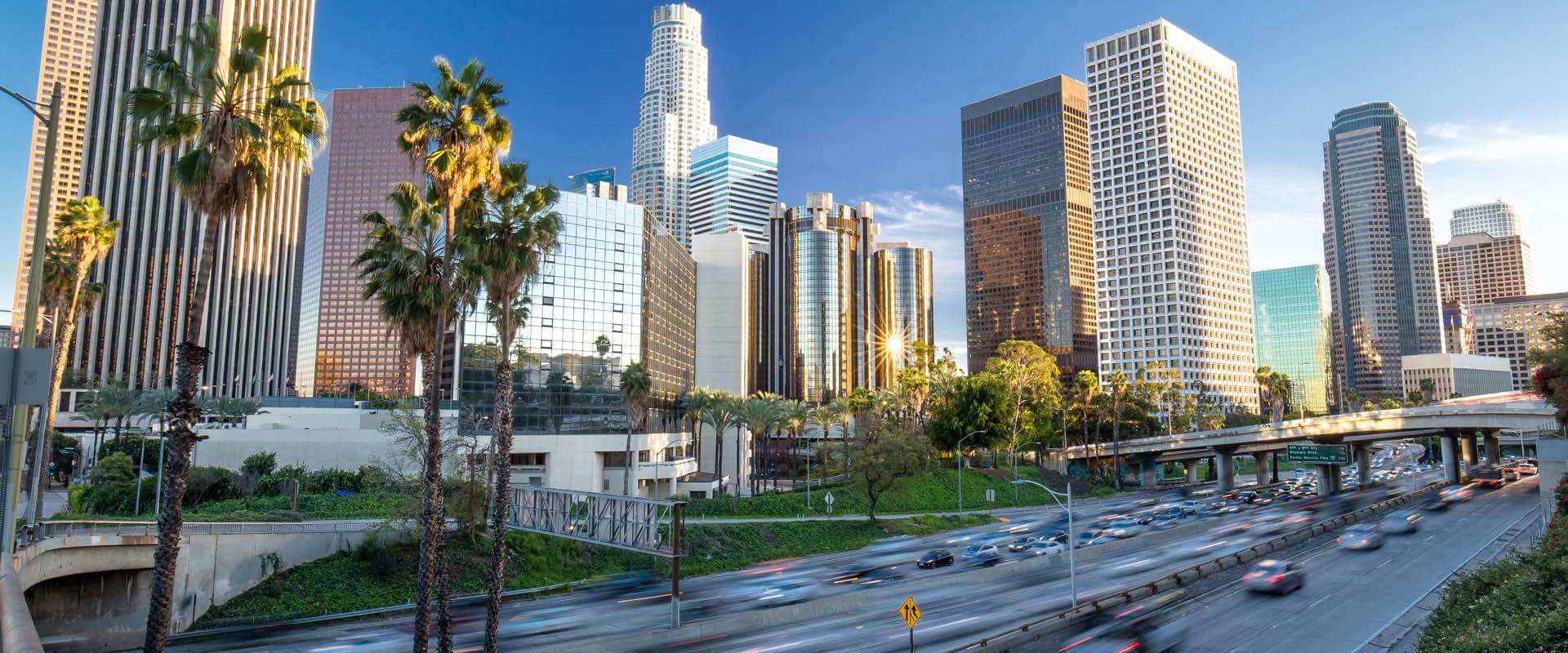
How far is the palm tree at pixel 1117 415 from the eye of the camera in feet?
348

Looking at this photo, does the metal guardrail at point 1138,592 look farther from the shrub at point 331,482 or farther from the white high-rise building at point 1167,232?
the white high-rise building at point 1167,232

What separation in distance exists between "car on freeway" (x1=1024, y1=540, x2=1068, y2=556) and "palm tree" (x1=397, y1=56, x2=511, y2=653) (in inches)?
1575

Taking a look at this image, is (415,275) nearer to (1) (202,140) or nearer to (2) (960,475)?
(1) (202,140)

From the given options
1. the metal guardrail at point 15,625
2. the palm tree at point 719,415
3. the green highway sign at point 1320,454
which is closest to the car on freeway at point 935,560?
the palm tree at point 719,415

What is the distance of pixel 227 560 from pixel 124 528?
16.5ft

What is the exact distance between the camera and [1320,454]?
91.7 meters

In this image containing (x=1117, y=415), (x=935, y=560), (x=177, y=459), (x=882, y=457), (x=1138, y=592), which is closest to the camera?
(x=177, y=459)

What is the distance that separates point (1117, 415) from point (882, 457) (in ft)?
168

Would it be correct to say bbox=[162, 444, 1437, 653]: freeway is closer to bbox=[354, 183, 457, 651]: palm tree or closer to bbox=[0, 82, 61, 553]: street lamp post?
bbox=[354, 183, 457, 651]: palm tree

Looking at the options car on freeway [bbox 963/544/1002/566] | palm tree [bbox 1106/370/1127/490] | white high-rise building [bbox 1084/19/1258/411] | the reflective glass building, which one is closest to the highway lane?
car on freeway [bbox 963/544/1002/566]

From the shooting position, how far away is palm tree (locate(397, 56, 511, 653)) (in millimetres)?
25531

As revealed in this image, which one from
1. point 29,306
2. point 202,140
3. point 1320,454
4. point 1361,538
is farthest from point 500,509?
point 1320,454

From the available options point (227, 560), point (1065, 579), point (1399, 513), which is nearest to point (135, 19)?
point (227, 560)

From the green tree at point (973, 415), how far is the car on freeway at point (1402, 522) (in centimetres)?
3516
